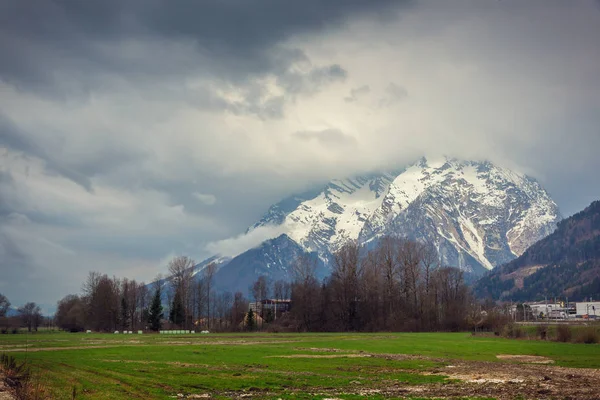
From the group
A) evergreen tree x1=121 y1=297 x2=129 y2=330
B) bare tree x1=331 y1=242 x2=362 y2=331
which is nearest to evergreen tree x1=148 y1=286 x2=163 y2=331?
evergreen tree x1=121 y1=297 x2=129 y2=330

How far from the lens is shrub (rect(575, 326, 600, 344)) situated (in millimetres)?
79062

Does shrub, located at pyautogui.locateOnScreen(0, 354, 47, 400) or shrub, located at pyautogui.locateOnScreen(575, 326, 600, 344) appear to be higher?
shrub, located at pyautogui.locateOnScreen(0, 354, 47, 400)

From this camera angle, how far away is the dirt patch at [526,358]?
49.1 meters

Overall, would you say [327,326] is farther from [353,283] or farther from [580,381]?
[580,381]

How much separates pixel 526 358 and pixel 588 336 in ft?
109

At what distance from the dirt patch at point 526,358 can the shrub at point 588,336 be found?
29512 millimetres

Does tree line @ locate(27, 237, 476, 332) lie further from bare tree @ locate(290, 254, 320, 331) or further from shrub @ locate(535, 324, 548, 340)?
shrub @ locate(535, 324, 548, 340)

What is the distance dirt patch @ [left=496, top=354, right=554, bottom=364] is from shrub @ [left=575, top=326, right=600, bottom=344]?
29.5 metres

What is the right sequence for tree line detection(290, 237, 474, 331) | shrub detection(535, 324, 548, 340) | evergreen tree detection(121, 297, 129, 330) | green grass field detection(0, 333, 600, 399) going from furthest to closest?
evergreen tree detection(121, 297, 129, 330), tree line detection(290, 237, 474, 331), shrub detection(535, 324, 548, 340), green grass field detection(0, 333, 600, 399)

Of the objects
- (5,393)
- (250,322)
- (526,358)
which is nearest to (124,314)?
(250,322)

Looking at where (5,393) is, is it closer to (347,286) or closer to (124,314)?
(347,286)

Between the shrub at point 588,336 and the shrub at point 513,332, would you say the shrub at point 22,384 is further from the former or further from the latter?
the shrub at point 513,332

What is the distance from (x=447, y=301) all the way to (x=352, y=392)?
136092 millimetres

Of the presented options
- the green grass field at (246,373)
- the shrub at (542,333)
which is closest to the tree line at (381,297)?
the shrub at (542,333)
